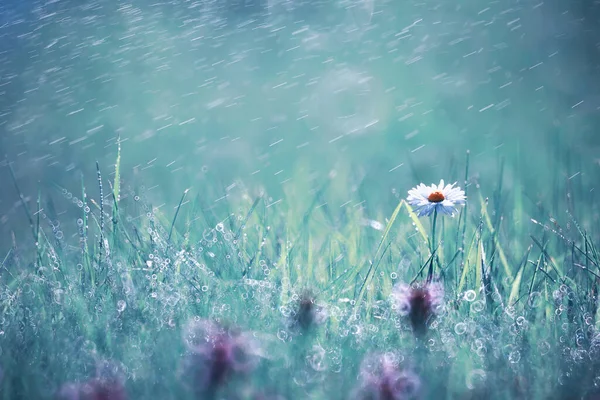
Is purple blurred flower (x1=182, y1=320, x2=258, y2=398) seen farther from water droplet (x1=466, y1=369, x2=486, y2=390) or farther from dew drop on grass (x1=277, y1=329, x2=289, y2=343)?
water droplet (x1=466, y1=369, x2=486, y2=390)

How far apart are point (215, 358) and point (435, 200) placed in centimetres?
75

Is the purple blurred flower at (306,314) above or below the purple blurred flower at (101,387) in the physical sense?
below

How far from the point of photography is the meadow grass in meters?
1.22

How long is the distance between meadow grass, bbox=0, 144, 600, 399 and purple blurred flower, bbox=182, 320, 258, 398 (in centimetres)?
2

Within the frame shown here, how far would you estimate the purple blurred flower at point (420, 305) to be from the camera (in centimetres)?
138

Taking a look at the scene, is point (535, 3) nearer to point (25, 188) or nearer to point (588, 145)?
point (588, 145)

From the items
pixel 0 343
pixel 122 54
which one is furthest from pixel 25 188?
pixel 0 343

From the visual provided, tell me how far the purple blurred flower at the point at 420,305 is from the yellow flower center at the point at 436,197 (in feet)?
1.00

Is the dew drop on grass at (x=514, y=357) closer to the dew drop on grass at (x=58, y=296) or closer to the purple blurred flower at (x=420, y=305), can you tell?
the purple blurred flower at (x=420, y=305)

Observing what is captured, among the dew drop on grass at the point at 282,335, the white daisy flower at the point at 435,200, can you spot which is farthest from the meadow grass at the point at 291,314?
the white daisy flower at the point at 435,200

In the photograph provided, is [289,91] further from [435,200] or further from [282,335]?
[282,335]

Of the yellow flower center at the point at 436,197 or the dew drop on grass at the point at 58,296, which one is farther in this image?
the yellow flower center at the point at 436,197

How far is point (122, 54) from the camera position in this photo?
20.6ft

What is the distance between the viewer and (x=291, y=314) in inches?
55.4
